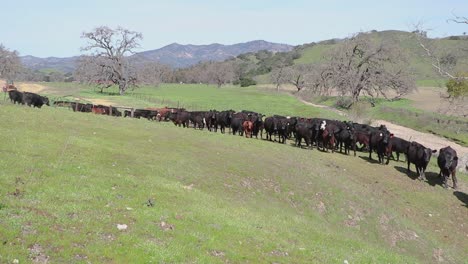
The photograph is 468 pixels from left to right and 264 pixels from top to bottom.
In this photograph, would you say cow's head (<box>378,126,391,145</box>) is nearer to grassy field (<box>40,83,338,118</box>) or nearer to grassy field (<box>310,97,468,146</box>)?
grassy field (<box>310,97,468,146</box>)

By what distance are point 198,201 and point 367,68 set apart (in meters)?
60.3

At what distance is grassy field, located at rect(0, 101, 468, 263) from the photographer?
9328mm

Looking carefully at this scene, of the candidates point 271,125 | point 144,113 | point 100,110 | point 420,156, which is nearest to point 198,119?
point 271,125

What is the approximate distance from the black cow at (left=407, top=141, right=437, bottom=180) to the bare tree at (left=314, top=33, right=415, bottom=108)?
43.4 meters

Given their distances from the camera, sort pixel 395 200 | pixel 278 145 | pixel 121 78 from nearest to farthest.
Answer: pixel 395 200, pixel 278 145, pixel 121 78

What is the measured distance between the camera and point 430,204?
20.8m

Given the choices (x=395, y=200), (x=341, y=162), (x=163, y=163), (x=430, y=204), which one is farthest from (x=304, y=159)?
(x=163, y=163)

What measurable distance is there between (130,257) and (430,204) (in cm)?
1709

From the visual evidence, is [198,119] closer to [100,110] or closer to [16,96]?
[100,110]

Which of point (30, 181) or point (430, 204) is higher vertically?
point (30, 181)

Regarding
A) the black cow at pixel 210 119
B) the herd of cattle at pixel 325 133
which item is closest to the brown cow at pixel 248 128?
the herd of cattle at pixel 325 133

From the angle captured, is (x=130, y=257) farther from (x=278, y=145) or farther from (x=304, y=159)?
(x=278, y=145)

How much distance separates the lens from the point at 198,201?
43.9 ft

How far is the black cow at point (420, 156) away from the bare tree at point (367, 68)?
43.4 m
